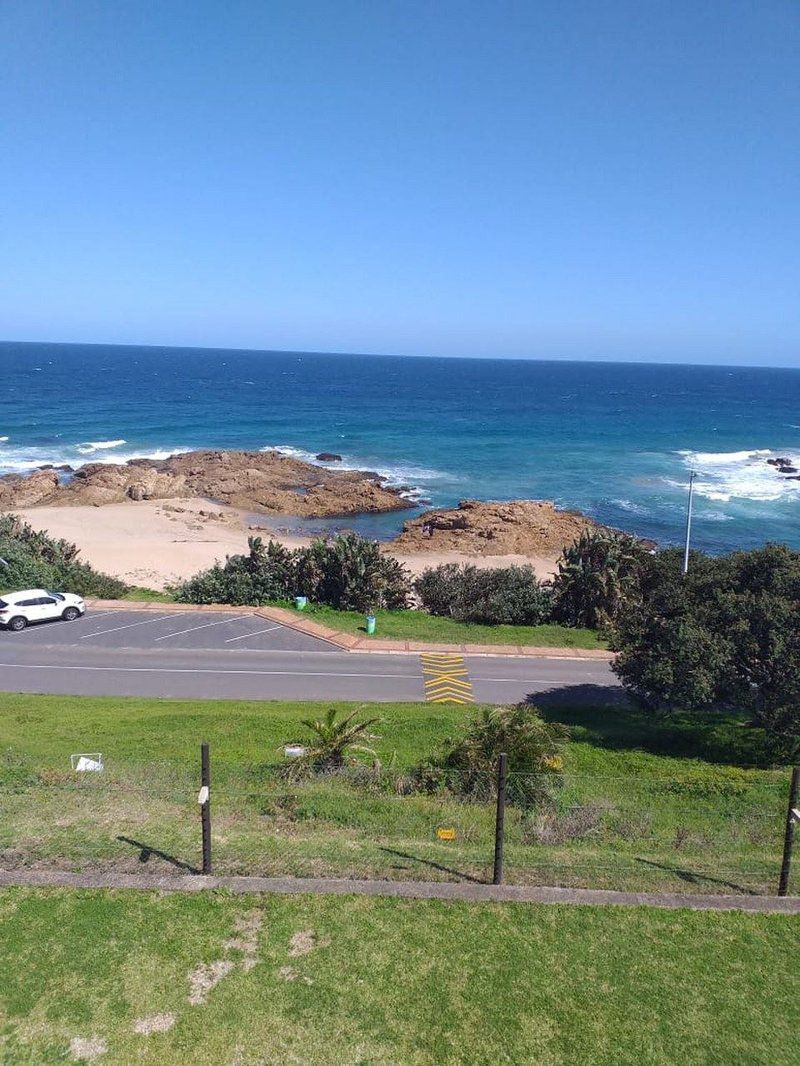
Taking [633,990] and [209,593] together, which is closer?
[633,990]

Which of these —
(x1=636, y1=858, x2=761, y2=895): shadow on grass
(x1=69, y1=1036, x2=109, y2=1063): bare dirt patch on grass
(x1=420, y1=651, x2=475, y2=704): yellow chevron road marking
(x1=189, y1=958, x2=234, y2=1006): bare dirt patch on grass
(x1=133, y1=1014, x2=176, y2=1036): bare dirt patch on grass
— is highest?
(x1=189, y1=958, x2=234, y2=1006): bare dirt patch on grass

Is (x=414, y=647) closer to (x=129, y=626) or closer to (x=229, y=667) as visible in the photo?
(x=229, y=667)

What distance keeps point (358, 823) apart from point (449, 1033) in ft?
16.3

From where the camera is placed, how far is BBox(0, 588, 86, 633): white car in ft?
92.5

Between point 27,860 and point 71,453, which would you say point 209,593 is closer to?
point 27,860

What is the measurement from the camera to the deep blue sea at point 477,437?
2640 inches

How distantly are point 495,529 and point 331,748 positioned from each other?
40.1m

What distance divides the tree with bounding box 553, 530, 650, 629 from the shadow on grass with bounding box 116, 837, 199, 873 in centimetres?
2373

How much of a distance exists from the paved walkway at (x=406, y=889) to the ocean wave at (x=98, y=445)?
77.6 m

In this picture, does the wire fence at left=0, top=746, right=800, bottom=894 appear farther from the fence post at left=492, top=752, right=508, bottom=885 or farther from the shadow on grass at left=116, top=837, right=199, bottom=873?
the fence post at left=492, top=752, right=508, bottom=885

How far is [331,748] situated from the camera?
15.9 meters

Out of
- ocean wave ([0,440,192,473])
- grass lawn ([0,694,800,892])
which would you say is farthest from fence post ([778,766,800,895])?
ocean wave ([0,440,192,473])

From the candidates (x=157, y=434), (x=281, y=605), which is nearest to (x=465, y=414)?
(x=157, y=434)

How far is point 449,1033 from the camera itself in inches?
307
